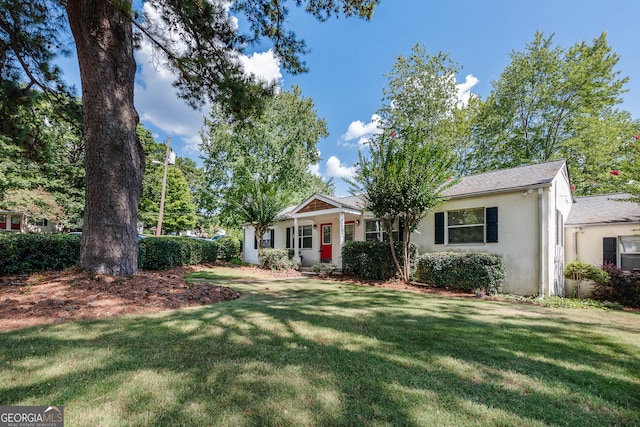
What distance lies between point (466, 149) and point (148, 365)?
23467 mm

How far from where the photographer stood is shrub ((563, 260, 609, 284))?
7719 mm

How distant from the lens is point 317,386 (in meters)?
2.30

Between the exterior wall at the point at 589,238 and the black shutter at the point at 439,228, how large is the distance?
411cm

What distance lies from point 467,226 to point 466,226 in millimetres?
33

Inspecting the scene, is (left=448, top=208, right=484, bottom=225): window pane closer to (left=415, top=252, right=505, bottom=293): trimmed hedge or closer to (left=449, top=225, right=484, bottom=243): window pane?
(left=449, top=225, right=484, bottom=243): window pane

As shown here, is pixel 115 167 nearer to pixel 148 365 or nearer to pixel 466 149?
pixel 148 365

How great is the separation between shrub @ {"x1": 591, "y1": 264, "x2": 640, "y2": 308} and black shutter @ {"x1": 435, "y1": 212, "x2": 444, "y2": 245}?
433cm

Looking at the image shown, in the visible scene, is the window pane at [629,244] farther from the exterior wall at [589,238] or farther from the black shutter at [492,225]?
the black shutter at [492,225]

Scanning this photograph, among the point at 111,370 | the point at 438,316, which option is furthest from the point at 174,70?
the point at 438,316

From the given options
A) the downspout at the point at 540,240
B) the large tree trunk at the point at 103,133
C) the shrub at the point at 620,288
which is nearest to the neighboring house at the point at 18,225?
the large tree trunk at the point at 103,133

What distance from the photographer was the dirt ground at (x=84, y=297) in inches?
154

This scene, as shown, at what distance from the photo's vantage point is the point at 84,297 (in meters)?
4.52

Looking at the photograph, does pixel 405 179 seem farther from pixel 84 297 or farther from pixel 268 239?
pixel 268 239

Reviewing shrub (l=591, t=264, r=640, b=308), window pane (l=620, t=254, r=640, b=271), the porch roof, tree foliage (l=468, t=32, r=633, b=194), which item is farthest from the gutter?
tree foliage (l=468, t=32, r=633, b=194)
